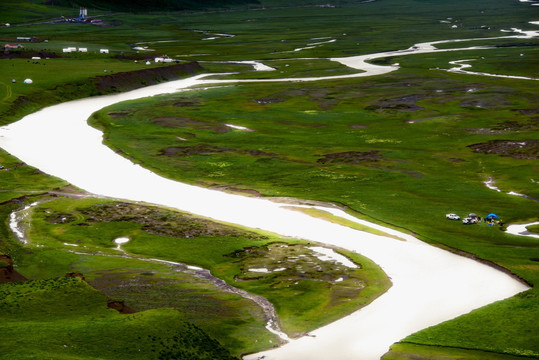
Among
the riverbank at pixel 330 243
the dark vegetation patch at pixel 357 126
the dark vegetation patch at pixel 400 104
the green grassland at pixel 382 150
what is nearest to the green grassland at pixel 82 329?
the riverbank at pixel 330 243

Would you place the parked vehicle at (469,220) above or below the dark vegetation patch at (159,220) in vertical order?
above

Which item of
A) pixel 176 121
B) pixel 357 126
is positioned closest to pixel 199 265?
pixel 357 126

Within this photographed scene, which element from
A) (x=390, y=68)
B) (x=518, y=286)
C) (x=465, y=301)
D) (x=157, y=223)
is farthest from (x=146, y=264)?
(x=390, y=68)

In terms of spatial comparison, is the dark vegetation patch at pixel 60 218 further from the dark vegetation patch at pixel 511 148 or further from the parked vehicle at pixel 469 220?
the dark vegetation patch at pixel 511 148

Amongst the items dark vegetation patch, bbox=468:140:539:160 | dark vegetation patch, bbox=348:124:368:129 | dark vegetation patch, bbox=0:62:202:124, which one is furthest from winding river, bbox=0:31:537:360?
dark vegetation patch, bbox=348:124:368:129

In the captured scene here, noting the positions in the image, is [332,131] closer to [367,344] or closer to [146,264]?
[146,264]

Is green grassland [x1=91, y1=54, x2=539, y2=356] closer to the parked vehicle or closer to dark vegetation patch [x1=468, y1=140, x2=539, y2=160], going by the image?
dark vegetation patch [x1=468, y1=140, x2=539, y2=160]

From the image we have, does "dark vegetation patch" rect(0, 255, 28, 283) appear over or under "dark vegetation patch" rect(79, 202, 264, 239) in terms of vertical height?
over
